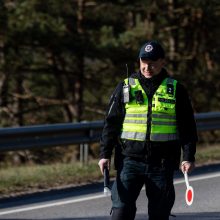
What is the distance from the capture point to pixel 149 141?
456 centimetres

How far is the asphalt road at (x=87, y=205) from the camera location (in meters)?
7.16

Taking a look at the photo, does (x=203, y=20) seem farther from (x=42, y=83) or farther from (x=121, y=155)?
(x=121, y=155)

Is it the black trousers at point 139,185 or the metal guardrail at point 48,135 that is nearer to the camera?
the black trousers at point 139,185

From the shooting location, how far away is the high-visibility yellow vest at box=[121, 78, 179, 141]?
457 cm

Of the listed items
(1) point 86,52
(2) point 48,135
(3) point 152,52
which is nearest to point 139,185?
(3) point 152,52

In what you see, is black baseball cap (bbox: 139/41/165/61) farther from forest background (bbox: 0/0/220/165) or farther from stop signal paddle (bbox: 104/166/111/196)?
forest background (bbox: 0/0/220/165)

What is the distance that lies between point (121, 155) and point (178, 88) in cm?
57

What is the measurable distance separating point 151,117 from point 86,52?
1923cm

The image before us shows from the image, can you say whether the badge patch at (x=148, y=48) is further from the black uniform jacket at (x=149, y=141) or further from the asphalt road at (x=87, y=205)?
the asphalt road at (x=87, y=205)

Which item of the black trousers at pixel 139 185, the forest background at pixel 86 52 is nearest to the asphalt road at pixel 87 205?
the black trousers at pixel 139 185

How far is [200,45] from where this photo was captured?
2891 cm

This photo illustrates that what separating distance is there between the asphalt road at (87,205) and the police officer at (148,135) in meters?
2.40

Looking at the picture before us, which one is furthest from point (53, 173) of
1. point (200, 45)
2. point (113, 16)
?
point (200, 45)

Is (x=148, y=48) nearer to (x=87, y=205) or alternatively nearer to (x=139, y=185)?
(x=139, y=185)
